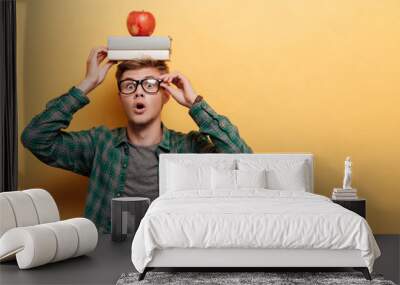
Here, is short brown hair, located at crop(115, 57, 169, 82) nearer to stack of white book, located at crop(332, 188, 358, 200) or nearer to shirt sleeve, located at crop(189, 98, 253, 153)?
shirt sleeve, located at crop(189, 98, 253, 153)

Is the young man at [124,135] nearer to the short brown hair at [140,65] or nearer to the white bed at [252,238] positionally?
the short brown hair at [140,65]

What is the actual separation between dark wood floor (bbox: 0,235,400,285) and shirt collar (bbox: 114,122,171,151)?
45.3 inches

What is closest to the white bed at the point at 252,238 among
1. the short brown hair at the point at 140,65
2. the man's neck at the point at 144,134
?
the man's neck at the point at 144,134

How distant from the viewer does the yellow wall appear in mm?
7152

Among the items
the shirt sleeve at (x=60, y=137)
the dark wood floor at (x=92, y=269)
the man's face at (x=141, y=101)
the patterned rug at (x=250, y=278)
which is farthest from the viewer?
the man's face at (x=141, y=101)

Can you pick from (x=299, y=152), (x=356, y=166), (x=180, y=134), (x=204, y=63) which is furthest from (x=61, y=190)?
(x=356, y=166)

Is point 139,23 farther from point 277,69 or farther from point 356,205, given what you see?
point 356,205

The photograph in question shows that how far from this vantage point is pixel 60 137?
699 cm

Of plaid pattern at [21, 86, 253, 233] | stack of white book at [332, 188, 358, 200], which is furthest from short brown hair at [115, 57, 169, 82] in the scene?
stack of white book at [332, 188, 358, 200]

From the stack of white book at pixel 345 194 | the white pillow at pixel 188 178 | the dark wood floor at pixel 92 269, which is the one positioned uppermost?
the white pillow at pixel 188 178

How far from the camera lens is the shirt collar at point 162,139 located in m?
7.09

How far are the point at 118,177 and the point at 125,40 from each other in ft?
4.38

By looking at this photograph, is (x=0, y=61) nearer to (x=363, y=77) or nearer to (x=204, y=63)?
(x=204, y=63)

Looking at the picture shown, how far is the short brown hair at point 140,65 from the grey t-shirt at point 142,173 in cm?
74
